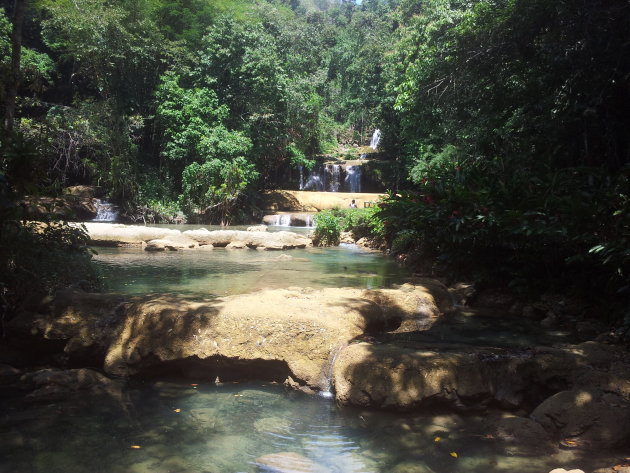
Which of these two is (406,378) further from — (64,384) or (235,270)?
(235,270)

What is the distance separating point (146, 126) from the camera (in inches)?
1053

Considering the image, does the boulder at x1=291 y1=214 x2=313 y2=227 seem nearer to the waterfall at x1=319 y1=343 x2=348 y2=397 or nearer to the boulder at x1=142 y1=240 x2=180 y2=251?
the boulder at x1=142 y1=240 x2=180 y2=251

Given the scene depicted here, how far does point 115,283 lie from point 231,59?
→ 2010 cm

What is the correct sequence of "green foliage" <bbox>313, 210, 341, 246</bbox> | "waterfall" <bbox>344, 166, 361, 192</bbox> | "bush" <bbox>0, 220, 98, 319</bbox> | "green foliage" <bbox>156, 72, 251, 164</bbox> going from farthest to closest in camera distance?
"waterfall" <bbox>344, 166, 361, 192</bbox>
"green foliage" <bbox>156, 72, 251, 164</bbox>
"green foliage" <bbox>313, 210, 341, 246</bbox>
"bush" <bbox>0, 220, 98, 319</bbox>

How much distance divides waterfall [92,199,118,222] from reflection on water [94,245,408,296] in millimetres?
9972

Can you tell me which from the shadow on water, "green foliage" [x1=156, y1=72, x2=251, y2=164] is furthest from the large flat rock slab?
the shadow on water

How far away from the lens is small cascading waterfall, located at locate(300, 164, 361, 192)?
1172 inches

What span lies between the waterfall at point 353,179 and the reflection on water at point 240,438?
25755 mm

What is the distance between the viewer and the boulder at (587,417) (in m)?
3.53

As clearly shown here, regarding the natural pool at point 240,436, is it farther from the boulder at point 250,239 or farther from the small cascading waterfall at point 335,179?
the small cascading waterfall at point 335,179

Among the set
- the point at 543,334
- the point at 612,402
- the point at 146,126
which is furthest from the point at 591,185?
the point at 146,126

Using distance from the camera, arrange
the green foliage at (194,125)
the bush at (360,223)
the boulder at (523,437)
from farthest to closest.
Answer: the green foliage at (194,125), the bush at (360,223), the boulder at (523,437)

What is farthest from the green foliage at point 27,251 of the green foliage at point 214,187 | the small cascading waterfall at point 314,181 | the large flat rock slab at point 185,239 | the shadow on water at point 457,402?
the small cascading waterfall at point 314,181

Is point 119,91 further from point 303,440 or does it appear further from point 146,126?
point 303,440
